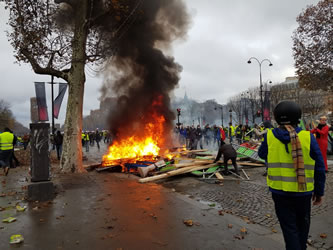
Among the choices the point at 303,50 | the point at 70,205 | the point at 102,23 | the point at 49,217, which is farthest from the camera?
the point at 303,50

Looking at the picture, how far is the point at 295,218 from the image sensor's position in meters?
2.66

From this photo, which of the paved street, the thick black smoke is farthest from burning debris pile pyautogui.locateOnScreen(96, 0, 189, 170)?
the paved street

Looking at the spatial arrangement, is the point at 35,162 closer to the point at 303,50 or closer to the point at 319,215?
the point at 319,215

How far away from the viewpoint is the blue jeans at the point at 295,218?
8.55 ft

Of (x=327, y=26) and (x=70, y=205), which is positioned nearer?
(x=70, y=205)

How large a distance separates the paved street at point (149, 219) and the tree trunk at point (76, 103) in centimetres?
295

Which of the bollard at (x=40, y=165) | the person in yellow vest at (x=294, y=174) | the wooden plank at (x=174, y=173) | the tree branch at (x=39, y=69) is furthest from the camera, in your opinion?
the tree branch at (x=39, y=69)

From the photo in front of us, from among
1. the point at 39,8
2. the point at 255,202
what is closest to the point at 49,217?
the point at 255,202

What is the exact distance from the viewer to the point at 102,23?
1227cm

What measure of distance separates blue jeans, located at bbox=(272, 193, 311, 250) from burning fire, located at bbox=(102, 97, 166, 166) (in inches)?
376

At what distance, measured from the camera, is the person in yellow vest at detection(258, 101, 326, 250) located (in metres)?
2.59

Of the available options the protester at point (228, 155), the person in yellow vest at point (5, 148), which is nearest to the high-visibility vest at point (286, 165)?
the protester at point (228, 155)

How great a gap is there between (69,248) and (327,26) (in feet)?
71.4

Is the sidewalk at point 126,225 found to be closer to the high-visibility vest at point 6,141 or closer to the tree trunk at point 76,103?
the tree trunk at point 76,103
